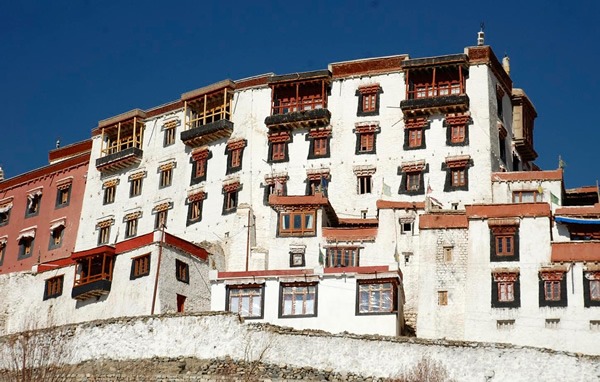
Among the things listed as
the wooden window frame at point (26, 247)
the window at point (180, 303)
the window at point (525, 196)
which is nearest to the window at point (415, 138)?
the window at point (525, 196)

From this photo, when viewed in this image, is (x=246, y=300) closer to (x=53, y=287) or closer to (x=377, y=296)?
(x=377, y=296)

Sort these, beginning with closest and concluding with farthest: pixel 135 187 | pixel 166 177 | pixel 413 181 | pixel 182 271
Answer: pixel 182 271
pixel 413 181
pixel 166 177
pixel 135 187

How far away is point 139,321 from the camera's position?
59812mm

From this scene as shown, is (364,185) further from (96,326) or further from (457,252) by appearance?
(96,326)

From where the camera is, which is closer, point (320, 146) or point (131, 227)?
point (320, 146)

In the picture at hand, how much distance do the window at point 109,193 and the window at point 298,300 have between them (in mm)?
25183

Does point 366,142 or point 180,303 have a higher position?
point 366,142

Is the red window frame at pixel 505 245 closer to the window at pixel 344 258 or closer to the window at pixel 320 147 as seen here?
the window at pixel 344 258

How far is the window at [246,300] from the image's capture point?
208 ft

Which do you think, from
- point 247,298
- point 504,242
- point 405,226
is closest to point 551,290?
point 504,242

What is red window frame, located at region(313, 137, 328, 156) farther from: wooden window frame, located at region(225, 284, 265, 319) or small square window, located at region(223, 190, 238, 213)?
wooden window frame, located at region(225, 284, 265, 319)

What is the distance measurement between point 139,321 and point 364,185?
68.8 feet

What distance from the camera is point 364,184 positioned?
75.8 metres

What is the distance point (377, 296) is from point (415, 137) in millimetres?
16719
